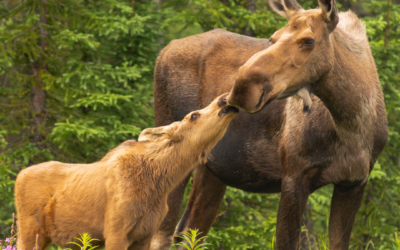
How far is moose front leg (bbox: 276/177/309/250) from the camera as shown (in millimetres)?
4277

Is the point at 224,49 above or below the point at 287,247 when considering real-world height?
above

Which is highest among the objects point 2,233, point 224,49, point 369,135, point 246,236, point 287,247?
point 224,49

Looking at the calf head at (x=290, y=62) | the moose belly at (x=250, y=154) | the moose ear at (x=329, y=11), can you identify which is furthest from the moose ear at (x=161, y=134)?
the moose ear at (x=329, y=11)

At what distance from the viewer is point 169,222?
5.79m

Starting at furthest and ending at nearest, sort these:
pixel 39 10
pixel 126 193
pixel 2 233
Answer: pixel 39 10
pixel 2 233
pixel 126 193

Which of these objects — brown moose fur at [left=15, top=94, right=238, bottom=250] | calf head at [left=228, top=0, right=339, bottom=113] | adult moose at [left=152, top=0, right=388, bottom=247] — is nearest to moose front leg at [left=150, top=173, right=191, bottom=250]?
adult moose at [left=152, top=0, right=388, bottom=247]

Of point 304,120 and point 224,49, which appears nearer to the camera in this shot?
point 304,120

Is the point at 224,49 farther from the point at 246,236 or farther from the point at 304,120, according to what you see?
the point at 246,236

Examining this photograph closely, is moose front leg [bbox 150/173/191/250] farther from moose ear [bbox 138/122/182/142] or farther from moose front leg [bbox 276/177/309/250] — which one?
moose front leg [bbox 276/177/309/250]

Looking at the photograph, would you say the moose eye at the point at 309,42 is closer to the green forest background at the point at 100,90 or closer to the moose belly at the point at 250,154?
the moose belly at the point at 250,154

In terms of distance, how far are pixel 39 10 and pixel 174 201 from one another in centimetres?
513

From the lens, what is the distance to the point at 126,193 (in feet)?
13.3

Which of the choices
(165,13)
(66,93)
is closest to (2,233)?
(66,93)

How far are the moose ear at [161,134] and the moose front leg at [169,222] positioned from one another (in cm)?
134
